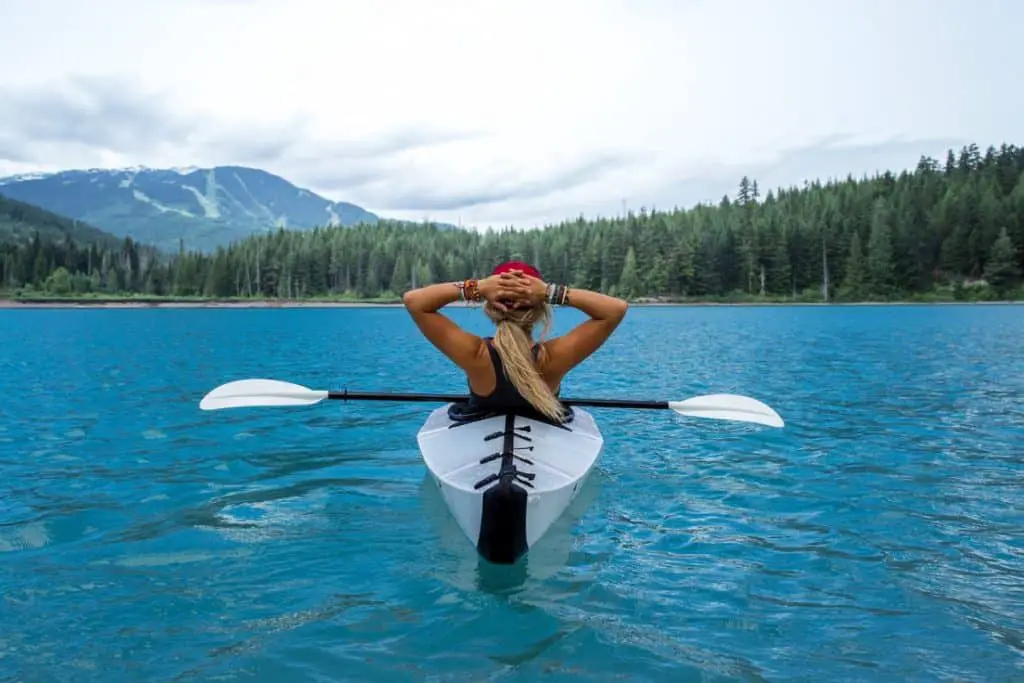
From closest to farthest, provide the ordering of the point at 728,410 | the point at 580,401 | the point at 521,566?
the point at 521,566 → the point at 580,401 → the point at 728,410

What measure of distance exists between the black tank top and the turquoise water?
4.70 feet

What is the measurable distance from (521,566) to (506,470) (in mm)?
1079

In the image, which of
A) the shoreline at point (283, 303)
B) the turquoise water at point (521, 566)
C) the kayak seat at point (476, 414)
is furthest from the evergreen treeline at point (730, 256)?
the kayak seat at point (476, 414)

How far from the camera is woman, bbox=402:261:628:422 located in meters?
6.86

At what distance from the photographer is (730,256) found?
146750 millimetres

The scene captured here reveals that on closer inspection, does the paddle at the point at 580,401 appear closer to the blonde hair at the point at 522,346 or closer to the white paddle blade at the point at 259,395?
the white paddle blade at the point at 259,395

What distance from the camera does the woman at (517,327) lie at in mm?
6859

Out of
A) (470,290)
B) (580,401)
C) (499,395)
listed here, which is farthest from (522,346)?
(580,401)

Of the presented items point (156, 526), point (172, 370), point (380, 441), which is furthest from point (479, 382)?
point (172, 370)

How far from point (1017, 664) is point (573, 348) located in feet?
14.0

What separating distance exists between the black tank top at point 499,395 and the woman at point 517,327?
0.5 inches

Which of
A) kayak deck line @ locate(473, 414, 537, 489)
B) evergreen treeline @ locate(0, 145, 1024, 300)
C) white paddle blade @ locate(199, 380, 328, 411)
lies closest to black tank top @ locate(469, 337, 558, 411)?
kayak deck line @ locate(473, 414, 537, 489)

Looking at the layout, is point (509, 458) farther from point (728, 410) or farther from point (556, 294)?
point (728, 410)

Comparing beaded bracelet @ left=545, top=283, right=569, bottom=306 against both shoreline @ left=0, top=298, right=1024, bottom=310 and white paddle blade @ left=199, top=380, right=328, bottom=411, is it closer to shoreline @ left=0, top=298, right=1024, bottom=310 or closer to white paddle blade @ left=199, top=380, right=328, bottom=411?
white paddle blade @ left=199, top=380, right=328, bottom=411
